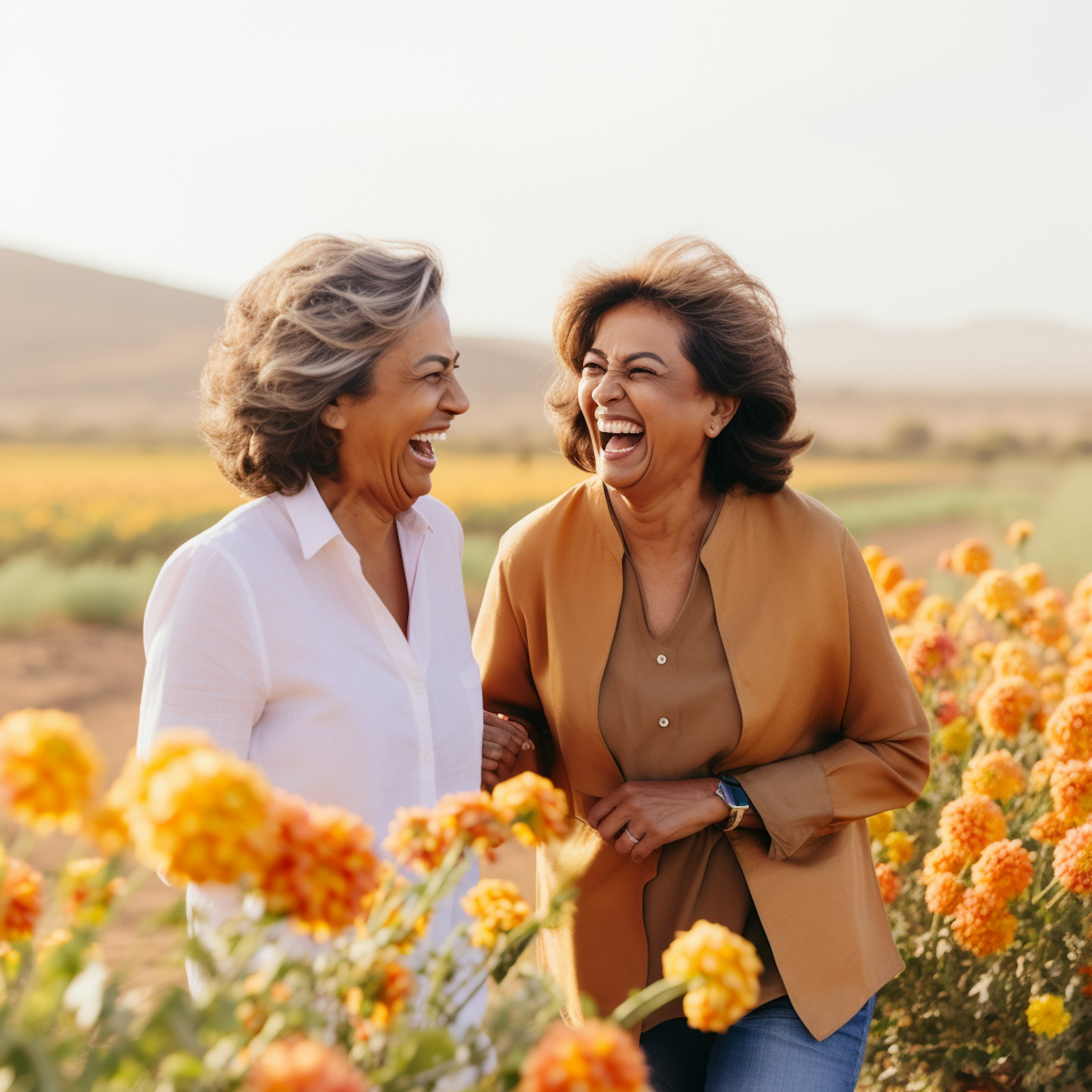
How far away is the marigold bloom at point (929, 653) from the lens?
149 inches

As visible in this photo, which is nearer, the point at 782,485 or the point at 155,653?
the point at 155,653

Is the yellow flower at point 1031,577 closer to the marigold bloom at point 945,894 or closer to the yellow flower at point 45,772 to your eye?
the marigold bloom at point 945,894

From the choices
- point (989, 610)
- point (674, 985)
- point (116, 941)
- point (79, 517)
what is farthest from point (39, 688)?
point (674, 985)

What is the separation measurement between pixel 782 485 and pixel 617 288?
0.63m

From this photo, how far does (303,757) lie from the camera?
1.98m

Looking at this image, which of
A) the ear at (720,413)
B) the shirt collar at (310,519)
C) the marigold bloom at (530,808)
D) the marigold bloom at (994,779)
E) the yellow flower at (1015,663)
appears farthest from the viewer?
the yellow flower at (1015,663)

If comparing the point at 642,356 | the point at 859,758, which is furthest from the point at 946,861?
the point at 642,356

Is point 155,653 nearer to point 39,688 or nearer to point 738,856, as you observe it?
point 738,856

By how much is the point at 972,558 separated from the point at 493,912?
13.4ft

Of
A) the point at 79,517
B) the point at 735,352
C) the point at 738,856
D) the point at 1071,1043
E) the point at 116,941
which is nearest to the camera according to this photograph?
the point at 738,856

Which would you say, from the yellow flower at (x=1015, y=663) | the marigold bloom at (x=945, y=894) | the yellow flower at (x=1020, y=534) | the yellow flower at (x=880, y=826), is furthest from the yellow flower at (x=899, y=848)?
the yellow flower at (x=1020, y=534)

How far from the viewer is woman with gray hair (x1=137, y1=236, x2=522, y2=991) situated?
6.33ft

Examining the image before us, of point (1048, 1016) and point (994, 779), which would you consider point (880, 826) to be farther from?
point (1048, 1016)

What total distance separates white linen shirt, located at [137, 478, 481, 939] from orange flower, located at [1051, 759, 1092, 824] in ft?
5.50
